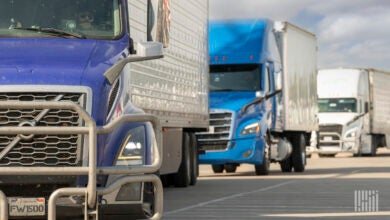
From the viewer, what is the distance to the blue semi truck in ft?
30.6

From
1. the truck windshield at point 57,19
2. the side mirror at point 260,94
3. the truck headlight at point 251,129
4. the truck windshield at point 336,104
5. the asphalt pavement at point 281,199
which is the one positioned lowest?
the asphalt pavement at point 281,199

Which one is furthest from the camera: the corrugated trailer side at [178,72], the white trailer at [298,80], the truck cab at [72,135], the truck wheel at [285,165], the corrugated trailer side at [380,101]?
the corrugated trailer side at [380,101]

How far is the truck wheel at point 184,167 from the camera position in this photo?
2234cm

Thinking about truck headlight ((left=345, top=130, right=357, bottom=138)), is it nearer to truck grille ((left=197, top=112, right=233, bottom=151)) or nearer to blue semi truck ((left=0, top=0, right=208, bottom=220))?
truck grille ((left=197, top=112, right=233, bottom=151))

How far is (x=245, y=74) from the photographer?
27891 millimetres

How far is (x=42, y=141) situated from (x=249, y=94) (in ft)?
59.2

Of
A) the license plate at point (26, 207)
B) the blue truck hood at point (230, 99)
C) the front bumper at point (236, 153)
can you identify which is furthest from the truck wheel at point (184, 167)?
the license plate at point (26, 207)

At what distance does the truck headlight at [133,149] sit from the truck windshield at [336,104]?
39.3 m

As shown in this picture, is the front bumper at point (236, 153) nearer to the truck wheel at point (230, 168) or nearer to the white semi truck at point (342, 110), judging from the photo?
the truck wheel at point (230, 168)

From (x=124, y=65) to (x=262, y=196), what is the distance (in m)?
9.70

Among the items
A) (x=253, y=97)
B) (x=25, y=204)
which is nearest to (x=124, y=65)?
(x=25, y=204)

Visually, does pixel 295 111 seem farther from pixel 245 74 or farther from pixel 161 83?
pixel 161 83

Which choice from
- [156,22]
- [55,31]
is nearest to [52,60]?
[55,31]

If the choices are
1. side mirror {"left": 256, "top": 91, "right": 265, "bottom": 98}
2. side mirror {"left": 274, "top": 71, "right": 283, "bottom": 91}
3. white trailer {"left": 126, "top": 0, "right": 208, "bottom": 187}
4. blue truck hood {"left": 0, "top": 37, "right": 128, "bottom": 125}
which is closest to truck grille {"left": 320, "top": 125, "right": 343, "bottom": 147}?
side mirror {"left": 274, "top": 71, "right": 283, "bottom": 91}
